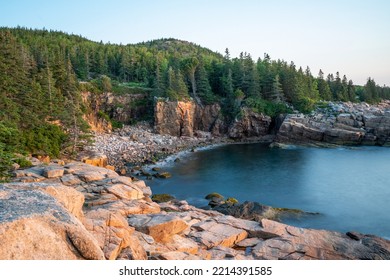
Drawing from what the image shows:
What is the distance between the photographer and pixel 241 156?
1895 inches

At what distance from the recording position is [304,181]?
35156mm

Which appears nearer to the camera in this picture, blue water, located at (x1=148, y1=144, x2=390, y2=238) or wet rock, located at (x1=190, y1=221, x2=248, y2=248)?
wet rock, located at (x1=190, y1=221, x2=248, y2=248)

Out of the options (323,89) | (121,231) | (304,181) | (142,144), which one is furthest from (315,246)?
(323,89)

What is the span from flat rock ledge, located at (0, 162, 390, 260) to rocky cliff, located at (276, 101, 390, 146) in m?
38.7

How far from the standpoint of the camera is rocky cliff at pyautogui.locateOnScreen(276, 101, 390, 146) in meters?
55.0

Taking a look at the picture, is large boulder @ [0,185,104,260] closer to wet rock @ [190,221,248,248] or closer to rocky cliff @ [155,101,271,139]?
wet rock @ [190,221,248,248]

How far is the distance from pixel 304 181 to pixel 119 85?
1807 inches

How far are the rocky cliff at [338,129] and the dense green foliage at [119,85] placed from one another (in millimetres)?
5977

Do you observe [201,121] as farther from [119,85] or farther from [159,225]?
[159,225]

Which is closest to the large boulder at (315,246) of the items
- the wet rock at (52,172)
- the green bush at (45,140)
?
the wet rock at (52,172)

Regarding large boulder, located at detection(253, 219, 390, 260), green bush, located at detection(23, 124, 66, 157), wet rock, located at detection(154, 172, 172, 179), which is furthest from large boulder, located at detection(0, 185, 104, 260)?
wet rock, located at detection(154, 172, 172, 179)
